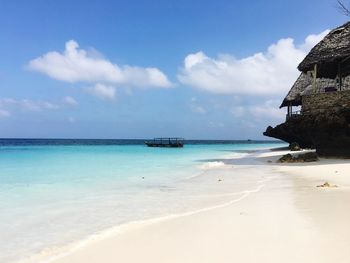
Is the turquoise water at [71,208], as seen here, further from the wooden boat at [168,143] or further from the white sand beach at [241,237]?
the wooden boat at [168,143]

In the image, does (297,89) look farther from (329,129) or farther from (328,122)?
(328,122)

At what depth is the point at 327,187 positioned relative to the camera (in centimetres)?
772

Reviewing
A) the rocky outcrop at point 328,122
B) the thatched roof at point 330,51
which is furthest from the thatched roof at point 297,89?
the rocky outcrop at point 328,122

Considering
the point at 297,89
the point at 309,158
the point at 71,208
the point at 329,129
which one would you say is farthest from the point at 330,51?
the point at 71,208

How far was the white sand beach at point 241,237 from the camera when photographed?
338 cm

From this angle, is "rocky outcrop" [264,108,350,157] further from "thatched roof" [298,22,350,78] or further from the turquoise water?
the turquoise water

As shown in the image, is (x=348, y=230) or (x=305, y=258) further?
(x=348, y=230)

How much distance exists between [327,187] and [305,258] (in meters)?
4.98

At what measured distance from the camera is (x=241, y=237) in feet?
13.1

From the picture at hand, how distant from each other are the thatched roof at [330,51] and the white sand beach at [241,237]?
10.9 meters

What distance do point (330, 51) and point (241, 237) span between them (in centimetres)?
1394

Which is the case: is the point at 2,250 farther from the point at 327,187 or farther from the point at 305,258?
the point at 327,187

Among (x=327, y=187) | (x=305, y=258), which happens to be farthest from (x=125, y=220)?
(x=327, y=187)

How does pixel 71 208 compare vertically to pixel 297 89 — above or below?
below
